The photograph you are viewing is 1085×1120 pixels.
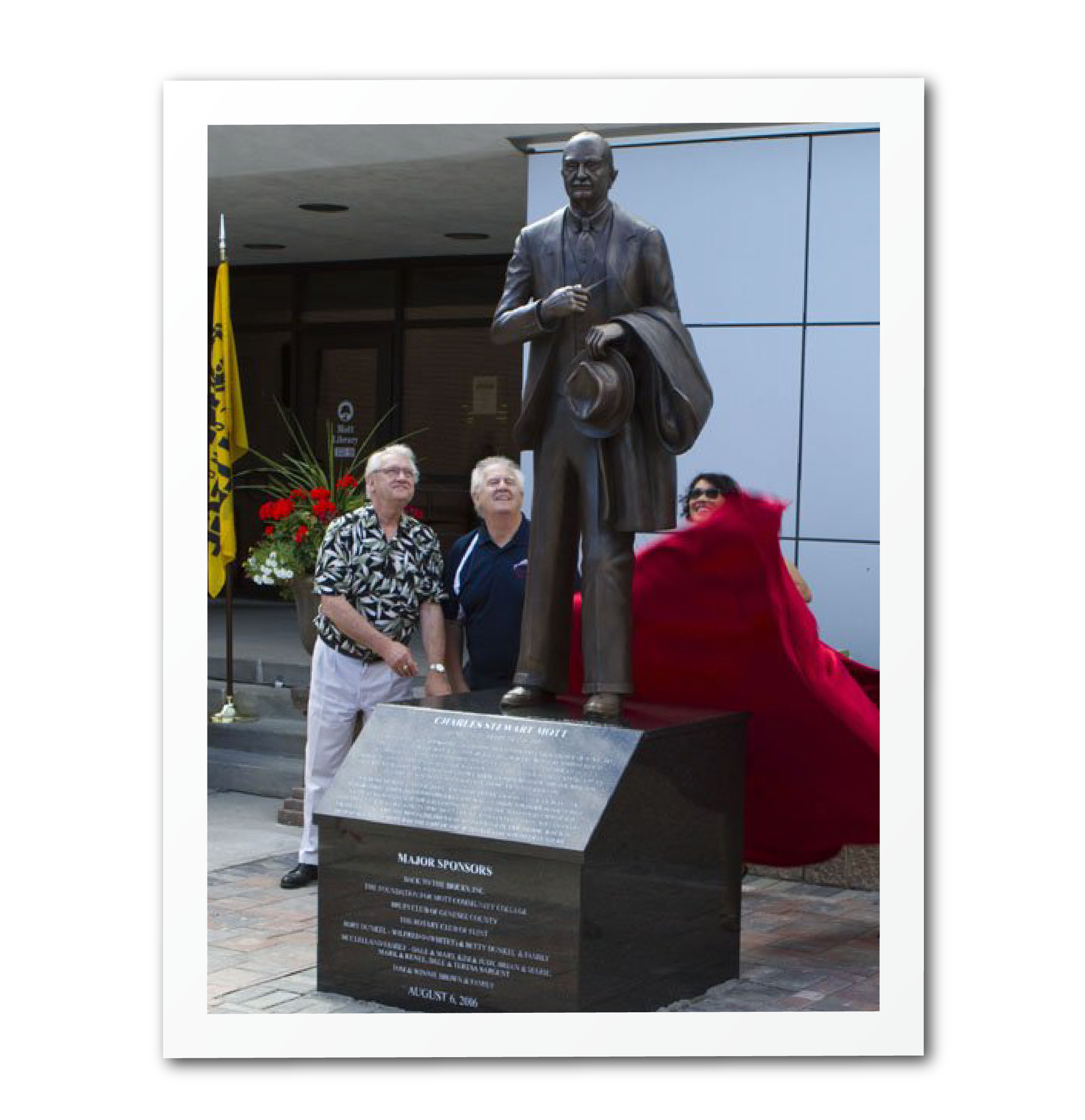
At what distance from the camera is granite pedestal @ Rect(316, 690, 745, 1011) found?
4840 mm

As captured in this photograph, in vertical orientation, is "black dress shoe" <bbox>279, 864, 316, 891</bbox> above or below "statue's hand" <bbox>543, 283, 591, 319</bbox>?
below

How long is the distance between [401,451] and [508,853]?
1.99 meters

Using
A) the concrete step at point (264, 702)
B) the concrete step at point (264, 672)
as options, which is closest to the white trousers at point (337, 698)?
the concrete step at point (264, 702)

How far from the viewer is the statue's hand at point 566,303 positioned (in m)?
5.01

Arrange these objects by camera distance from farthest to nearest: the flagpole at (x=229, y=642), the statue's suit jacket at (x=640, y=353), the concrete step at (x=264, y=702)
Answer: the concrete step at (x=264, y=702), the flagpole at (x=229, y=642), the statue's suit jacket at (x=640, y=353)

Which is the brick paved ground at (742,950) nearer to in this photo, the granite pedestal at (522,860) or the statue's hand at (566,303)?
the granite pedestal at (522,860)

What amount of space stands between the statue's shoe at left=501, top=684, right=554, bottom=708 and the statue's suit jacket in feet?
2.05

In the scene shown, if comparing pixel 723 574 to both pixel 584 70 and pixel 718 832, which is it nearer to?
pixel 718 832

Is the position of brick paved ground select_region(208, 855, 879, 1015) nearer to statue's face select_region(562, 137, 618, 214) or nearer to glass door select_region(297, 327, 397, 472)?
statue's face select_region(562, 137, 618, 214)

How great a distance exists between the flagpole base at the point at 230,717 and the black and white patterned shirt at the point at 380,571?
2839 mm

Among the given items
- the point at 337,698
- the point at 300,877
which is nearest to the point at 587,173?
the point at 337,698

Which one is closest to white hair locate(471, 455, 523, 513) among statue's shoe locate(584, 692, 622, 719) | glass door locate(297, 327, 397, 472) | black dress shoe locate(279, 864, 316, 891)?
statue's shoe locate(584, 692, 622, 719)
